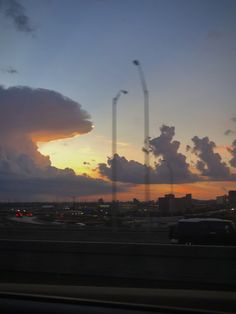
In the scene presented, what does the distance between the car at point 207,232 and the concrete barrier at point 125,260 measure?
378 inches

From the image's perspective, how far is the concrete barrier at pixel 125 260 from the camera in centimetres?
1440

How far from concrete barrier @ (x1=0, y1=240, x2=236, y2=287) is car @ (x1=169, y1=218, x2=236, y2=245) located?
9.60m

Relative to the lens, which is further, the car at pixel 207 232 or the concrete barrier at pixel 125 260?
the car at pixel 207 232

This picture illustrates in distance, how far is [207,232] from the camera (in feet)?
81.3

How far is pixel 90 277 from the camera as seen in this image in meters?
15.6

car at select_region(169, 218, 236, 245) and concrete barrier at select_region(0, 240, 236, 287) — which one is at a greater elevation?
car at select_region(169, 218, 236, 245)

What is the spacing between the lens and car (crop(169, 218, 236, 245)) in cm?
2459

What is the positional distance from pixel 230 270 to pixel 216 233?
34.7 feet

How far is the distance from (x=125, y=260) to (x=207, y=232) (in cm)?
1000

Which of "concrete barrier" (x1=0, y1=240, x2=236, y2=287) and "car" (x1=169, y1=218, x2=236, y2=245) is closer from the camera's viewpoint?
"concrete barrier" (x1=0, y1=240, x2=236, y2=287)

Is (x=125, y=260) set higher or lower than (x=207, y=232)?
lower

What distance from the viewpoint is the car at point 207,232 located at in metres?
24.6

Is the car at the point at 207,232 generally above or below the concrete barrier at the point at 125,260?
above

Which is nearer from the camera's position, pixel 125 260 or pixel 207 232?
pixel 125 260
